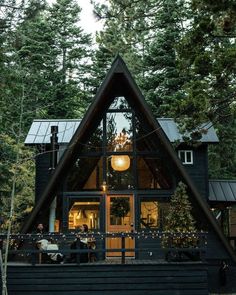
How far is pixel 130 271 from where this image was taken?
38.3 feet

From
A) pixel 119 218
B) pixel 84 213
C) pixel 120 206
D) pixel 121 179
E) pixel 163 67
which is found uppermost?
pixel 163 67

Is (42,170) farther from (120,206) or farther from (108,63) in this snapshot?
(108,63)

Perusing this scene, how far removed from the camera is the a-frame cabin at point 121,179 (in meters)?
14.2

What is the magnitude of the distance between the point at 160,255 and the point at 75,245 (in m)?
2.98

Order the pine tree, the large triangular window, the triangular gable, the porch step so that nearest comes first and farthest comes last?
the porch step < the triangular gable < the large triangular window < the pine tree

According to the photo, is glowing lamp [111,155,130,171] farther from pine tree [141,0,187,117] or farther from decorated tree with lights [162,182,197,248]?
pine tree [141,0,187,117]

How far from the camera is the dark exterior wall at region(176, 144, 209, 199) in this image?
16.0 metres

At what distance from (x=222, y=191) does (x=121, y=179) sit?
443 centimetres

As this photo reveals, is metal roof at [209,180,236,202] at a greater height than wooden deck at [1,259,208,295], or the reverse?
metal roof at [209,180,236,202]

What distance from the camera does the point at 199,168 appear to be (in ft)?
53.2

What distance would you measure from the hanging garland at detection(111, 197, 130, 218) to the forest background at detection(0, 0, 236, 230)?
9.53ft

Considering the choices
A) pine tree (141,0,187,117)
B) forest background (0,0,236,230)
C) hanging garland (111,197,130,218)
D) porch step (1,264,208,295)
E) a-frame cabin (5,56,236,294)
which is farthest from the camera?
pine tree (141,0,187,117)

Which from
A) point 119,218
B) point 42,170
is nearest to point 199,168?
point 119,218

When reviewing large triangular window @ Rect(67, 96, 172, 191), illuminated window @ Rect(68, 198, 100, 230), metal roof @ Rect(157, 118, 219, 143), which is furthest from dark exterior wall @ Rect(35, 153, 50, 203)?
metal roof @ Rect(157, 118, 219, 143)
